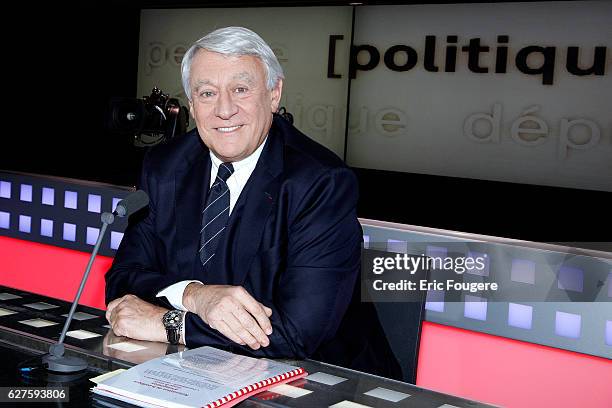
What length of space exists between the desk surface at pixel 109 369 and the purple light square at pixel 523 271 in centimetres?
110

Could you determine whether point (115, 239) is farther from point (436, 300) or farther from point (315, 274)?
point (315, 274)

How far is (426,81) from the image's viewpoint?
8.30m

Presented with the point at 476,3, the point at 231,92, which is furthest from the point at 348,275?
the point at 476,3

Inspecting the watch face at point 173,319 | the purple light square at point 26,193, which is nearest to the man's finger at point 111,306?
the watch face at point 173,319

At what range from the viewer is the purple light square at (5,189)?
3.76 metres

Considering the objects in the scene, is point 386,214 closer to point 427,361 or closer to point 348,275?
point 427,361

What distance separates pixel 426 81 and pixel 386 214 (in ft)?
11.8

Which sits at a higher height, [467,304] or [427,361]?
[467,304]

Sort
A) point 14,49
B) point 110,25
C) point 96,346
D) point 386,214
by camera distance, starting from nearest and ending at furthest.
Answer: point 96,346
point 386,214
point 14,49
point 110,25

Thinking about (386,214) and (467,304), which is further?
(386,214)

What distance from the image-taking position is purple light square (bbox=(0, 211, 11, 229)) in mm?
3791

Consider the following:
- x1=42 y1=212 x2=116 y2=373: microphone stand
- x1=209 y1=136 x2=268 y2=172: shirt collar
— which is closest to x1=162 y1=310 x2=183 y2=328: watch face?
x1=42 y1=212 x2=116 y2=373: microphone stand

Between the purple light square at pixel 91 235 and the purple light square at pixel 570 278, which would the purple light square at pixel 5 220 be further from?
the purple light square at pixel 570 278

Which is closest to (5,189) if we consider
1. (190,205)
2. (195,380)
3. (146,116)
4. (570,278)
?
(146,116)
